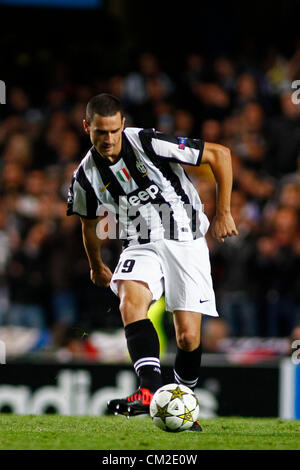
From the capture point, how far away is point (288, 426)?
6094 millimetres

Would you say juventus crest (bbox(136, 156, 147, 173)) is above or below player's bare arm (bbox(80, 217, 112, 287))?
above

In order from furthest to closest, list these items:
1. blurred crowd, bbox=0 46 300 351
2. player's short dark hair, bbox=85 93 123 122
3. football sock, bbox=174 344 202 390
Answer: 1. blurred crowd, bbox=0 46 300 351
2. football sock, bbox=174 344 202 390
3. player's short dark hair, bbox=85 93 123 122

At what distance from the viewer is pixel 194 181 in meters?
A: 11.0

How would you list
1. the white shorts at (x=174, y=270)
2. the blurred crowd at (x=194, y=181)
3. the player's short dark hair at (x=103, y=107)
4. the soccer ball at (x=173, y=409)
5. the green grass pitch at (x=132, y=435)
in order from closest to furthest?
the green grass pitch at (x=132, y=435) → the soccer ball at (x=173, y=409) → the player's short dark hair at (x=103, y=107) → the white shorts at (x=174, y=270) → the blurred crowd at (x=194, y=181)

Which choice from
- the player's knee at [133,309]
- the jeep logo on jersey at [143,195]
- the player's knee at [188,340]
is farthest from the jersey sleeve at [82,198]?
the player's knee at [188,340]

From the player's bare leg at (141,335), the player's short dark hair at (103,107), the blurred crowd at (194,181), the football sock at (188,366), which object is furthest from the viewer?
the blurred crowd at (194,181)

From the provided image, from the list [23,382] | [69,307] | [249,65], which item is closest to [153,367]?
[23,382]

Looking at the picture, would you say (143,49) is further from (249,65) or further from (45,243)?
(45,243)

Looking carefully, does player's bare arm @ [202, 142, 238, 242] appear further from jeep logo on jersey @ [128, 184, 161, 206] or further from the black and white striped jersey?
jeep logo on jersey @ [128, 184, 161, 206]

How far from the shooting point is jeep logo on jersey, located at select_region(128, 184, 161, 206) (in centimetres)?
575

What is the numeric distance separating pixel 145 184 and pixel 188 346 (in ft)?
3.56

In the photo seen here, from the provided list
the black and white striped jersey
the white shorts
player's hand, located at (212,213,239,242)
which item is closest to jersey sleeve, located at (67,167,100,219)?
the black and white striped jersey

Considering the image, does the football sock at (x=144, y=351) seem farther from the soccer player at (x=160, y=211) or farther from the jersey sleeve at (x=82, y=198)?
the jersey sleeve at (x=82, y=198)

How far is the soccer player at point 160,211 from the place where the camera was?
559 centimetres
